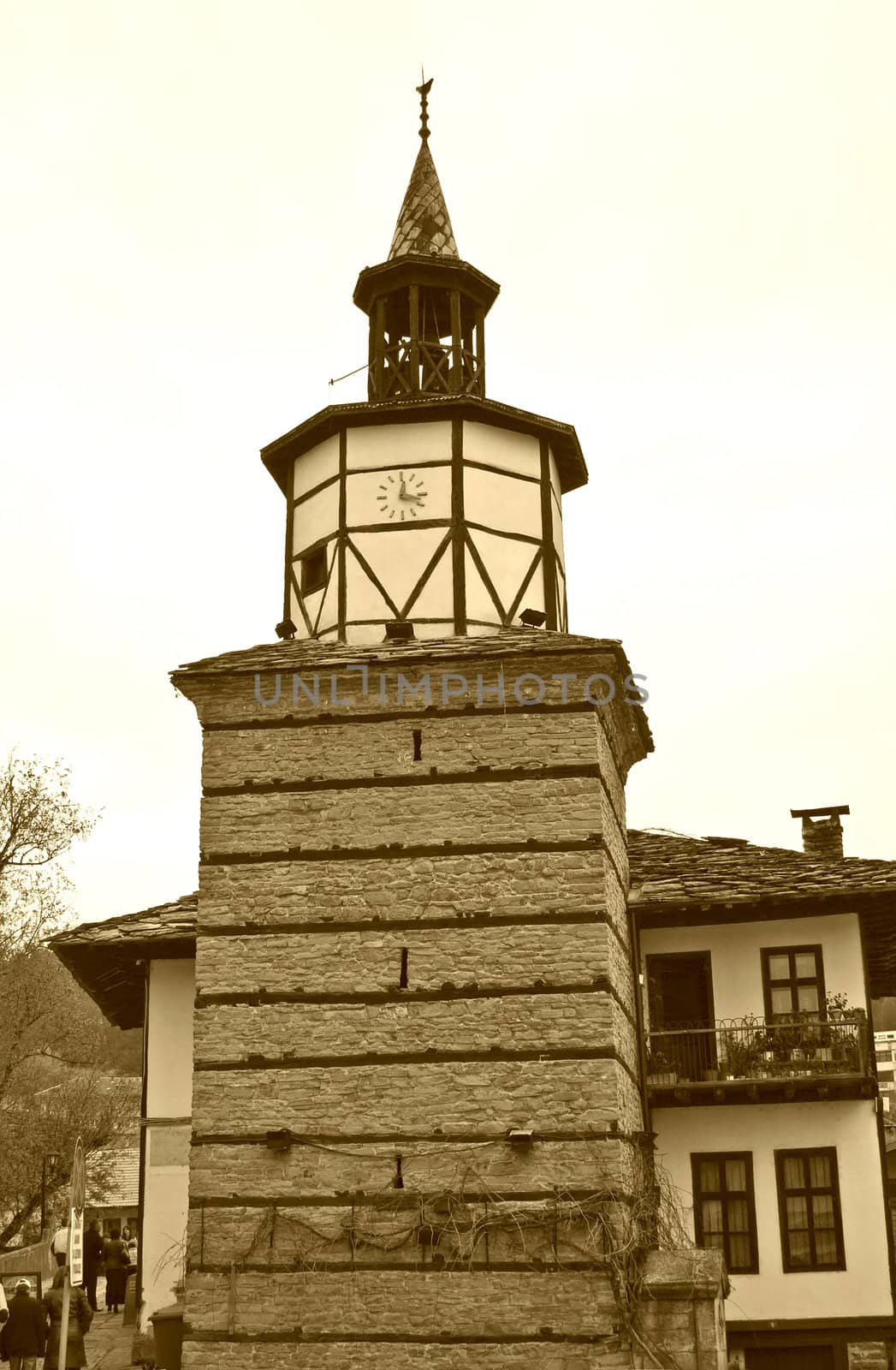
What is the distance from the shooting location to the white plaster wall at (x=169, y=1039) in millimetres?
20719

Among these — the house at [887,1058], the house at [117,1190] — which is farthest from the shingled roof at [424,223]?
the house at [887,1058]

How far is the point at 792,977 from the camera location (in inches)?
821

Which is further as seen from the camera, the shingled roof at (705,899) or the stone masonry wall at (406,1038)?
the shingled roof at (705,899)

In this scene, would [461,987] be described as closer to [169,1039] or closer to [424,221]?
[169,1039]

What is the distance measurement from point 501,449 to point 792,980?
26.6ft

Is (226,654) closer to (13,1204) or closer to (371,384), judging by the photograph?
(371,384)

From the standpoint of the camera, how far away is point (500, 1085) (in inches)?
627

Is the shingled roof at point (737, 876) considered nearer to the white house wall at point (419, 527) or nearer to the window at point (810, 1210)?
the window at point (810, 1210)

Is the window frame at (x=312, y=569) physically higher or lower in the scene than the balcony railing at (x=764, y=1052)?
higher

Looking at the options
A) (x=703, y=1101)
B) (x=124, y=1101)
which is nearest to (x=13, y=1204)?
(x=124, y=1101)

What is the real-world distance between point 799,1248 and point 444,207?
564 inches

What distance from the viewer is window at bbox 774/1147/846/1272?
63.7ft

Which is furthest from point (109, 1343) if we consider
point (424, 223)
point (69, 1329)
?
point (424, 223)

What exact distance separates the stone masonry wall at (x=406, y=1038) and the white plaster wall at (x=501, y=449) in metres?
2.96
